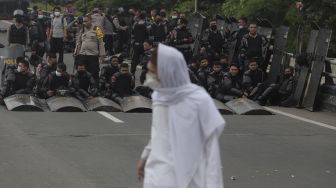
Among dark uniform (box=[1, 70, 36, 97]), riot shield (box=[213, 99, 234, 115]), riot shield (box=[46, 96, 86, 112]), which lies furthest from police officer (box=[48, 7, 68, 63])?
riot shield (box=[213, 99, 234, 115])

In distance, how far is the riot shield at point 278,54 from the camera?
56.9 feet

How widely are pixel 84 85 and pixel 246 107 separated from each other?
3466 mm

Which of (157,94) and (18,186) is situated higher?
(157,94)

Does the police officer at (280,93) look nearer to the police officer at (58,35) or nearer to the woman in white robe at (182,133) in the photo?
the police officer at (58,35)

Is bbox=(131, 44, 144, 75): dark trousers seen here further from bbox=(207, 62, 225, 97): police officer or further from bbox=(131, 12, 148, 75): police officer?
bbox=(207, 62, 225, 97): police officer

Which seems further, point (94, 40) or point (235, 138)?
point (94, 40)

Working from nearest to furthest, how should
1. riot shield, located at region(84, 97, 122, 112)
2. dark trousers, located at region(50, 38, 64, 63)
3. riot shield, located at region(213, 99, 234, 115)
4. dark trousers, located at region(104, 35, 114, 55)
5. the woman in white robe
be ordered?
the woman in white robe, riot shield, located at region(84, 97, 122, 112), riot shield, located at region(213, 99, 234, 115), dark trousers, located at region(50, 38, 64, 63), dark trousers, located at region(104, 35, 114, 55)

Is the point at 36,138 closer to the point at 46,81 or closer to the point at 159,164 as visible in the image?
the point at 46,81

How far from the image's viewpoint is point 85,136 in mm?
10594

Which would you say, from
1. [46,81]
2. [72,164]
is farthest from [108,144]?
[46,81]

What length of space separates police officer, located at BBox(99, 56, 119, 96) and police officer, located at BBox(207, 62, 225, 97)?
2.08 meters

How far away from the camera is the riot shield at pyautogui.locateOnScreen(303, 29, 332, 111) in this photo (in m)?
15.1

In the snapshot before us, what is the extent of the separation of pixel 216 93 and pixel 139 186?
313 inches

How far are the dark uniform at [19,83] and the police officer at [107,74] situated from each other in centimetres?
152
